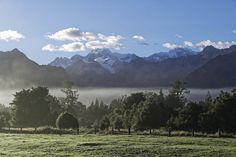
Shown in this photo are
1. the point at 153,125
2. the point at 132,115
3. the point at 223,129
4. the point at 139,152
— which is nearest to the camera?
the point at 139,152

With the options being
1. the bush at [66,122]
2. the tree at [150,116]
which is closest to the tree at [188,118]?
the tree at [150,116]

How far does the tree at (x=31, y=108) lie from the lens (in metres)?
144

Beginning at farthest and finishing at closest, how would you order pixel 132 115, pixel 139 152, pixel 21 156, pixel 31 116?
pixel 31 116 → pixel 132 115 → pixel 139 152 → pixel 21 156

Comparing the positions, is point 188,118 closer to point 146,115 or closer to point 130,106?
point 146,115

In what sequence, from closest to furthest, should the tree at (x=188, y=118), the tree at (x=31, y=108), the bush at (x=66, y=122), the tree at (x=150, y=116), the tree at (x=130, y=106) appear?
the tree at (x=188, y=118)
the bush at (x=66, y=122)
the tree at (x=150, y=116)
the tree at (x=130, y=106)
the tree at (x=31, y=108)

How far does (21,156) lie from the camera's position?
173 ft

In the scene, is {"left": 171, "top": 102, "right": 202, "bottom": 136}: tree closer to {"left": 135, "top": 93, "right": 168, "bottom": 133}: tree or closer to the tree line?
the tree line

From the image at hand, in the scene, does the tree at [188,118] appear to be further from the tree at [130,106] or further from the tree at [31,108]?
the tree at [31,108]

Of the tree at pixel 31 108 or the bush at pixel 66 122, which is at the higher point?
the tree at pixel 31 108

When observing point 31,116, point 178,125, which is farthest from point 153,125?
point 31,116

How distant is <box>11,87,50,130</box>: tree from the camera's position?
14425cm

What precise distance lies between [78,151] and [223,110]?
210 feet

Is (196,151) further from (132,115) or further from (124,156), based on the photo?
(132,115)

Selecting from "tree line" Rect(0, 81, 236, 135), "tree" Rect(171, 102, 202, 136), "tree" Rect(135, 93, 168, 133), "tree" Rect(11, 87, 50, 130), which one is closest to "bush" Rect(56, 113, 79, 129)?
"tree line" Rect(0, 81, 236, 135)
